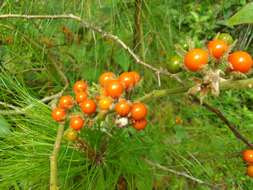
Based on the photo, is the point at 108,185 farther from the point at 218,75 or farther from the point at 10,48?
the point at 10,48

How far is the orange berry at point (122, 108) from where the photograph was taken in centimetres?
95

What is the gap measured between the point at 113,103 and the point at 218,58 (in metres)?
0.27

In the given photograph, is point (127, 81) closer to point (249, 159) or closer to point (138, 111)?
point (138, 111)

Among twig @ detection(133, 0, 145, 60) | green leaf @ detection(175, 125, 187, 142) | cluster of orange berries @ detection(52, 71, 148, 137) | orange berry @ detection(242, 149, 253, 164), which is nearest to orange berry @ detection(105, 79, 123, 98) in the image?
cluster of orange berries @ detection(52, 71, 148, 137)

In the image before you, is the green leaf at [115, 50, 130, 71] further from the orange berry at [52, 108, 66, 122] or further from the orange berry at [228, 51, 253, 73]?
the orange berry at [228, 51, 253, 73]

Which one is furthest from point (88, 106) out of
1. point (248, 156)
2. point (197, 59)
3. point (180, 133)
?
point (180, 133)

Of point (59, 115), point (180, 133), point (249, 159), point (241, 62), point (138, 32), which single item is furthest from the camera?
point (180, 133)

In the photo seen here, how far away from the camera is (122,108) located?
95 cm

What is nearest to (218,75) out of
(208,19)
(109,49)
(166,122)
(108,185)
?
(108,185)

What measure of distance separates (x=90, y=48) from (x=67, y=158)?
76 centimetres

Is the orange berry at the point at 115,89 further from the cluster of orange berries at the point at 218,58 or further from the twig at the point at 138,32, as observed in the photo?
the twig at the point at 138,32

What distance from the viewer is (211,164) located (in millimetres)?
1878

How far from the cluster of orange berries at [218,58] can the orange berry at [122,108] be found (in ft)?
0.60

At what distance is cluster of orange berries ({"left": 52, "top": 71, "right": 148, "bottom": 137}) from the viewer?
96 cm
